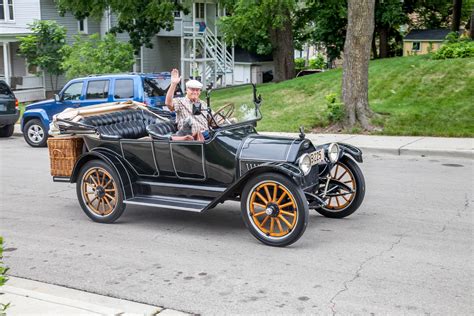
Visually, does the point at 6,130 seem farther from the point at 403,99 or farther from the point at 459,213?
the point at 459,213

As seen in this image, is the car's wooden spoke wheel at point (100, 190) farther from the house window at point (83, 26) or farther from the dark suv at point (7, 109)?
the house window at point (83, 26)

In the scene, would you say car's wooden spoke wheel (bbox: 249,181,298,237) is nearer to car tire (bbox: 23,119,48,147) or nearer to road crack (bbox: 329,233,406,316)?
road crack (bbox: 329,233,406,316)

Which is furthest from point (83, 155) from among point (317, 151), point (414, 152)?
point (414, 152)

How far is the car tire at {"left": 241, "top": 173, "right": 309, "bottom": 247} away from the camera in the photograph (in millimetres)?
6633

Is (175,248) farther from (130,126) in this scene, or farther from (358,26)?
(358,26)

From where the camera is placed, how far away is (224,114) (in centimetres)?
814

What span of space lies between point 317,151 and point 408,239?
1443 millimetres

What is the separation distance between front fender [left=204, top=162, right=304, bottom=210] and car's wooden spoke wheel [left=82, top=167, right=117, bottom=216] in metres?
1.68

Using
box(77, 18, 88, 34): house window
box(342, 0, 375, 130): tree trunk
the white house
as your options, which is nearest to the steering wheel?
box(342, 0, 375, 130): tree trunk

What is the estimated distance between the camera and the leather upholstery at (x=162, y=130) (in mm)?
7879

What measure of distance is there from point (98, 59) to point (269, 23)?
6845 mm

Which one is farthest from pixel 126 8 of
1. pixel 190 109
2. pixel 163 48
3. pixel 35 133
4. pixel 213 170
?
pixel 213 170

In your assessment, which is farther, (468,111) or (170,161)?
(468,111)

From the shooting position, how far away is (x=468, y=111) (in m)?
16.2
